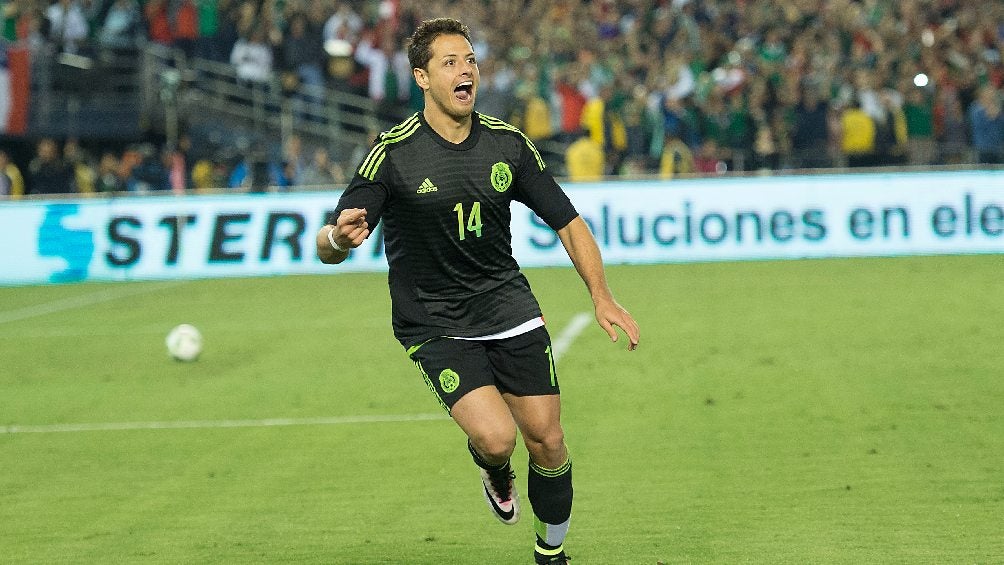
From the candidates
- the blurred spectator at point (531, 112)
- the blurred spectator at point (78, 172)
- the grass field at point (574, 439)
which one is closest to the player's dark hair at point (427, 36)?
the grass field at point (574, 439)

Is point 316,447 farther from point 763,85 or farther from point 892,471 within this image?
point 763,85

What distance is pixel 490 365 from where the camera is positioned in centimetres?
596

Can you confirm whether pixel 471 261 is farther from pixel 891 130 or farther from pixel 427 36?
pixel 891 130

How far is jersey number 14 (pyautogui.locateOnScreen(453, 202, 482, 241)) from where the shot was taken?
589cm

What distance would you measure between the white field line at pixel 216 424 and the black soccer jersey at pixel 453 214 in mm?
4049

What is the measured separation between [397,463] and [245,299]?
9.95 m

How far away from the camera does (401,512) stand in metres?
7.32

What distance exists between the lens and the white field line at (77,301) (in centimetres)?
1741

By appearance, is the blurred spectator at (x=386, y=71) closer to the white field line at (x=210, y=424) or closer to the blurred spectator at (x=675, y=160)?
the blurred spectator at (x=675, y=160)

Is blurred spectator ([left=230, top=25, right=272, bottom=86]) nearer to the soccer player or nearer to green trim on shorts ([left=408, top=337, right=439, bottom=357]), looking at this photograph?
the soccer player

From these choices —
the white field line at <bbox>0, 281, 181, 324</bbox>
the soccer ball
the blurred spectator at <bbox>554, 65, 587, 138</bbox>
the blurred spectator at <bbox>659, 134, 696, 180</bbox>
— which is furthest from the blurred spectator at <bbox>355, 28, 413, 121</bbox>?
the soccer ball

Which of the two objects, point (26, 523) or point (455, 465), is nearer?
point (26, 523)

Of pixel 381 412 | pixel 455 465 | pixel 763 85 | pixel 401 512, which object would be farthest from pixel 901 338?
pixel 763 85

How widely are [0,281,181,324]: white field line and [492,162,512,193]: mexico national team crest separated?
12.2 m
